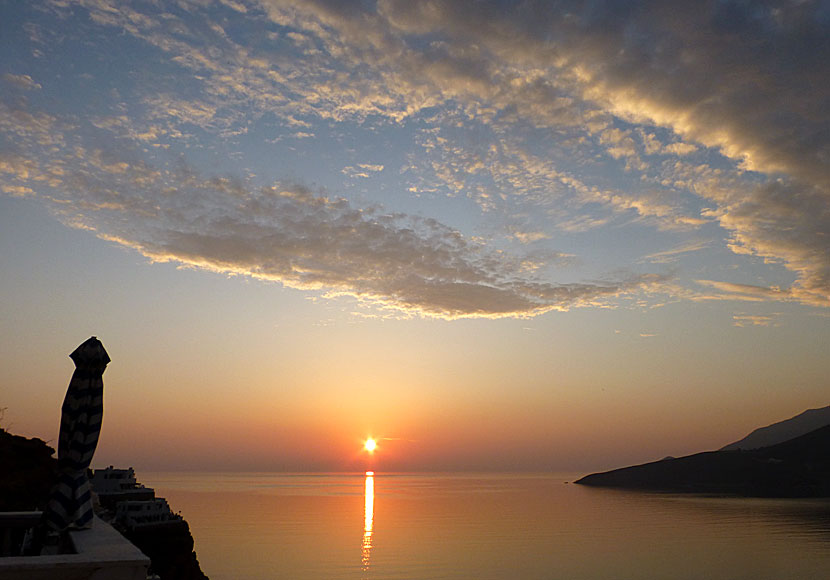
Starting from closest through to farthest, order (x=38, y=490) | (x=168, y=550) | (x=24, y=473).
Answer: (x=38, y=490) < (x=24, y=473) < (x=168, y=550)

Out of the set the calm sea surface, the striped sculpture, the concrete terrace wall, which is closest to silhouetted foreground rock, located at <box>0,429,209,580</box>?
the striped sculpture

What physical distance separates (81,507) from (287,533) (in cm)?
12001

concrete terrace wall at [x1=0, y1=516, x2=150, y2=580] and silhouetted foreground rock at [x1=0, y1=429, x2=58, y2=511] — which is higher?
silhouetted foreground rock at [x1=0, y1=429, x2=58, y2=511]

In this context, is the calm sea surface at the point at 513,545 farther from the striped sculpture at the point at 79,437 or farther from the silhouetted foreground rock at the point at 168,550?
the striped sculpture at the point at 79,437

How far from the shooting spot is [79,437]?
11.1 m

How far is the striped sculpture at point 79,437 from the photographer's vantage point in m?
10.4

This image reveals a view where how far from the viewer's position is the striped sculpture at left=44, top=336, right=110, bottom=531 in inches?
409

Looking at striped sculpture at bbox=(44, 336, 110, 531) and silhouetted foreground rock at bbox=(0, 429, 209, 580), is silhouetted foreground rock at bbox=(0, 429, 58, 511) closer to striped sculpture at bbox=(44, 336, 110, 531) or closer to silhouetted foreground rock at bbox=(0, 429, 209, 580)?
silhouetted foreground rock at bbox=(0, 429, 209, 580)

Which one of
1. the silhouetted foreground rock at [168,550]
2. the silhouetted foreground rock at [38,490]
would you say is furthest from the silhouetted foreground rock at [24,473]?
the silhouetted foreground rock at [168,550]

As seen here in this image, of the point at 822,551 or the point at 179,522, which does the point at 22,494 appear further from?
the point at 822,551

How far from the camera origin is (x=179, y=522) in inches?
2249

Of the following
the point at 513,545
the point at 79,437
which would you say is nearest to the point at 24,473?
the point at 79,437

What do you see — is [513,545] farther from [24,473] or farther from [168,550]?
[24,473]

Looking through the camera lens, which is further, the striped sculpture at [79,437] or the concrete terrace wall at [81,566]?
the striped sculpture at [79,437]
